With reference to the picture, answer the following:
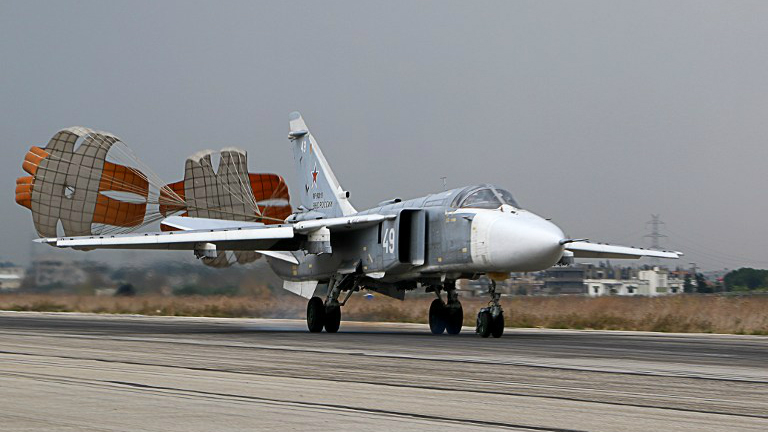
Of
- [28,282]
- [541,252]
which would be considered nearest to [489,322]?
[541,252]

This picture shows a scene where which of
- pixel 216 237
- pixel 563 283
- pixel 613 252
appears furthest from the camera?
pixel 563 283

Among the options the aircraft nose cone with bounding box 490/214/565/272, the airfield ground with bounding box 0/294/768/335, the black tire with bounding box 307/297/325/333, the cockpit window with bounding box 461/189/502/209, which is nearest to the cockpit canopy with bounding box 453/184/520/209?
the cockpit window with bounding box 461/189/502/209

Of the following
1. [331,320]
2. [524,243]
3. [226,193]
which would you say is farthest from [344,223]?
[226,193]

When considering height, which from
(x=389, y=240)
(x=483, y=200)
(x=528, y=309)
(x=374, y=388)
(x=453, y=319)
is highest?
(x=483, y=200)

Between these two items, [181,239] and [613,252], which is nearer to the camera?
[181,239]

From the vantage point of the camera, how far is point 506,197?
18750 millimetres

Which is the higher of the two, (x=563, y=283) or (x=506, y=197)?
(x=563, y=283)

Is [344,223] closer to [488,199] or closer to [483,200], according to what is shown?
[483,200]

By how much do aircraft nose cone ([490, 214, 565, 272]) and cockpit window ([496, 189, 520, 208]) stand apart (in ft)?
1.90

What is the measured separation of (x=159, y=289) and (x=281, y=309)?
455cm

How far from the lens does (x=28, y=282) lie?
120ft

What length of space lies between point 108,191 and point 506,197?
47.5 feet

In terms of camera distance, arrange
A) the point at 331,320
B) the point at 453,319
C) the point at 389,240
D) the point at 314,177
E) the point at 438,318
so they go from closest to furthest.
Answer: the point at 389,240
the point at 453,319
the point at 438,318
the point at 331,320
the point at 314,177

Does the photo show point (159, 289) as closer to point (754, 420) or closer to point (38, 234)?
point (38, 234)
